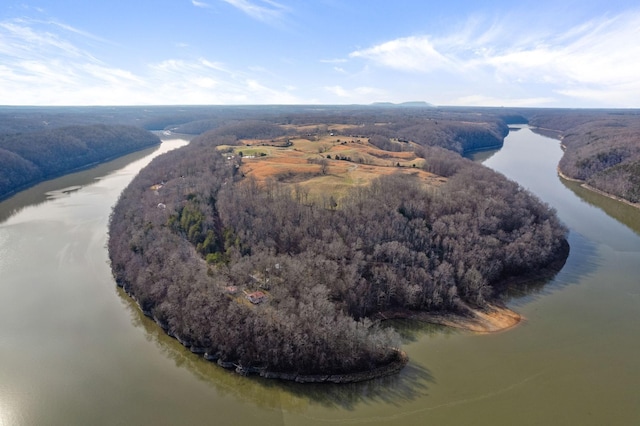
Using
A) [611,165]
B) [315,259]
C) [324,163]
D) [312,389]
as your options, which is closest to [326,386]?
[312,389]

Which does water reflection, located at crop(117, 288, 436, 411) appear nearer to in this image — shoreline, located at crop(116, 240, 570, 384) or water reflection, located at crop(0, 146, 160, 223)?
shoreline, located at crop(116, 240, 570, 384)

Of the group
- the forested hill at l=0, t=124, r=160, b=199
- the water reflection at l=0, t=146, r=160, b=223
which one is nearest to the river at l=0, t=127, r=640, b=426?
the water reflection at l=0, t=146, r=160, b=223

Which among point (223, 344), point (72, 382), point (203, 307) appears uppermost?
point (203, 307)

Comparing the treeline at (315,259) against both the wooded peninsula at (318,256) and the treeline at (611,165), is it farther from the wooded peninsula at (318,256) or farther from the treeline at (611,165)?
the treeline at (611,165)

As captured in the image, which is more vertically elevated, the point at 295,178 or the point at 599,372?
the point at 295,178

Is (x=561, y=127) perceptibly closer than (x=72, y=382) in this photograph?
No

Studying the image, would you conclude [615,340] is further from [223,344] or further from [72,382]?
[72,382]

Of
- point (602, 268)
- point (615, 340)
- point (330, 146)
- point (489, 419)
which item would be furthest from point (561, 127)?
point (489, 419)
